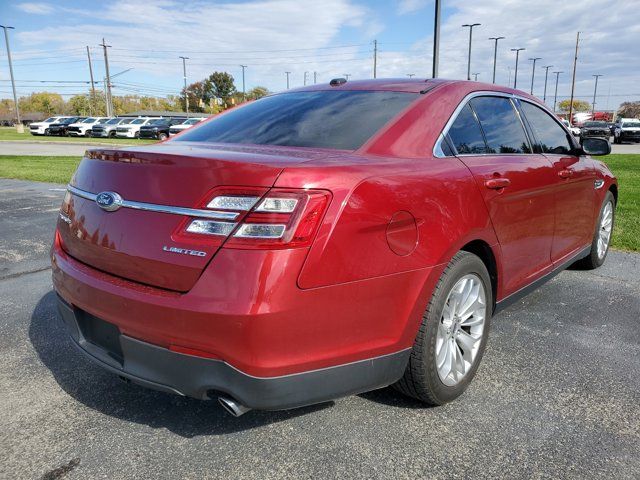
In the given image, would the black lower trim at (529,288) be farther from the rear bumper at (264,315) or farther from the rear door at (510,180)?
the rear bumper at (264,315)

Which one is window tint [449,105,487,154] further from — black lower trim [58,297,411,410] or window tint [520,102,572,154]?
black lower trim [58,297,411,410]

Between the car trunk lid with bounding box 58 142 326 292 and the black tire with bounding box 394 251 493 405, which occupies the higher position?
the car trunk lid with bounding box 58 142 326 292

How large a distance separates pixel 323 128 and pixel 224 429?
1545 mm

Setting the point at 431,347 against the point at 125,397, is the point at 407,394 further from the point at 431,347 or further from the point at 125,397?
the point at 125,397

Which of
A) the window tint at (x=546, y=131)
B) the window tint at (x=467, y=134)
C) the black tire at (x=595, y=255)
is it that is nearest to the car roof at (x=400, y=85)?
the window tint at (x=467, y=134)

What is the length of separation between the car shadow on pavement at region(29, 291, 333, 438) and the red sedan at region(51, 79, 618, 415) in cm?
43

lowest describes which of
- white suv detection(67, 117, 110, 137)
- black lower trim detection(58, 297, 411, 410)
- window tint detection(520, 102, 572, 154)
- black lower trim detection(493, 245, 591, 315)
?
white suv detection(67, 117, 110, 137)

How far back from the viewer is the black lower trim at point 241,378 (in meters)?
1.98

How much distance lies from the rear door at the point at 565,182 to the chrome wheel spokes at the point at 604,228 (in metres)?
0.65

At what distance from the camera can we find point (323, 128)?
2.72m

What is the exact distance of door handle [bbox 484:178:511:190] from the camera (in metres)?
2.80

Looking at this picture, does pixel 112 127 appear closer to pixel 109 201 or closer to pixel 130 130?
pixel 130 130

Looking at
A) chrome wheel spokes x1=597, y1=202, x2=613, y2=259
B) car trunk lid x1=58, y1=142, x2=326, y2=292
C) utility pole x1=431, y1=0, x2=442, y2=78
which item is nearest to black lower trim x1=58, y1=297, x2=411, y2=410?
car trunk lid x1=58, y1=142, x2=326, y2=292

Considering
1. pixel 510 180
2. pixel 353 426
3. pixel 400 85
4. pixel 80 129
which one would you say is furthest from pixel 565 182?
pixel 80 129
